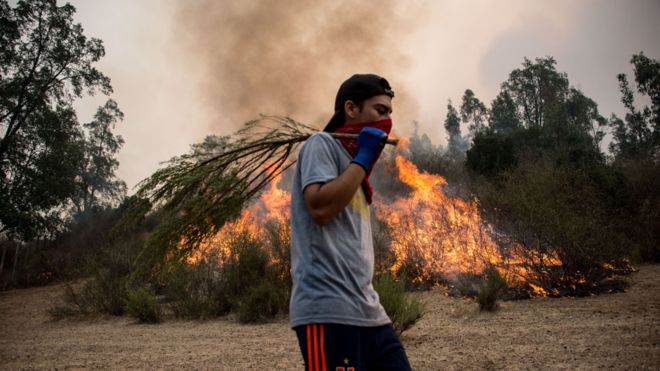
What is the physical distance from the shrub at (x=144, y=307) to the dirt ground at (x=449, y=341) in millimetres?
287

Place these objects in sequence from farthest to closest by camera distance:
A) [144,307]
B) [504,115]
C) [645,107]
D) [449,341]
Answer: [504,115] → [645,107] → [144,307] → [449,341]

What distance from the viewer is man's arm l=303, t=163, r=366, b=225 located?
1390 millimetres

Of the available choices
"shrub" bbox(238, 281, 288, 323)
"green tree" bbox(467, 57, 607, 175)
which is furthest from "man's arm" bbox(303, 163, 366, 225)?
"green tree" bbox(467, 57, 607, 175)

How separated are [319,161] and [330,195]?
0.17 meters

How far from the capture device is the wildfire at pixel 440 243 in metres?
8.42

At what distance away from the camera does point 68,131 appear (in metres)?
17.9

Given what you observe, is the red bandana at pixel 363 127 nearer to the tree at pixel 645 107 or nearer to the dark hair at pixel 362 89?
the dark hair at pixel 362 89

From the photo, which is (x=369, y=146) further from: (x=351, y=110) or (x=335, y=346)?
(x=335, y=346)

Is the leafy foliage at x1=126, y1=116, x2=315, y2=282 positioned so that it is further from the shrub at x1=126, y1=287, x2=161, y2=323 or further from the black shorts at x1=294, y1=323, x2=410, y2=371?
the shrub at x1=126, y1=287, x2=161, y2=323

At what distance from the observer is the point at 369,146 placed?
153cm

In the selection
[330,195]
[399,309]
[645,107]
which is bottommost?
[399,309]

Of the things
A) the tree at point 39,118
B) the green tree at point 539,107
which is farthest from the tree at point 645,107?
the tree at point 39,118

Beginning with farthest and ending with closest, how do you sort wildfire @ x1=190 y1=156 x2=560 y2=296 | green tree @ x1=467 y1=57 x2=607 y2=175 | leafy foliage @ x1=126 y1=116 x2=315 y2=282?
green tree @ x1=467 y1=57 x2=607 y2=175 → wildfire @ x1=190 y1=156 x2=560 y2=296 → leafy foliage @ x1=126 y1=116 x2=315 y2=282

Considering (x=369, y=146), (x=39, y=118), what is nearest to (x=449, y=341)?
(x=369, y=146)
